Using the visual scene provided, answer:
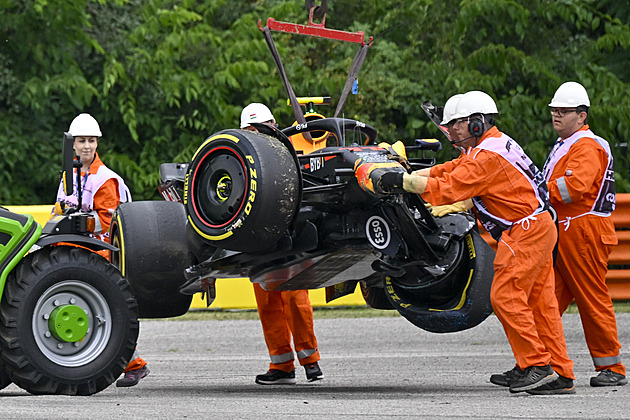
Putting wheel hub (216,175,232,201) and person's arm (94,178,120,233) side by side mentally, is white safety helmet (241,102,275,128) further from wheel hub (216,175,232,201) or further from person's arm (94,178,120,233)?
wheel hub (216,175,232,201)

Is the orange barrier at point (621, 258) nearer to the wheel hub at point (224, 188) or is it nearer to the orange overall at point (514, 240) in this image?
the orange overall at point (514, 240)

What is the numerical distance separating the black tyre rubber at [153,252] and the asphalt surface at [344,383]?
26.5 inches

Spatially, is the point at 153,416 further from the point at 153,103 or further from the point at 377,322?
the point at 153,103

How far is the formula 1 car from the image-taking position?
22.5 ft

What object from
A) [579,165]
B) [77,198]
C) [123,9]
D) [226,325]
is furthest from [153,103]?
[579,165]

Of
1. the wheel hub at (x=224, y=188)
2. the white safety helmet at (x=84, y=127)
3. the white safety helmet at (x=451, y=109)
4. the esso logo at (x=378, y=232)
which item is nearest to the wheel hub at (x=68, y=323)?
the wheel hub at (x=224, y=188)

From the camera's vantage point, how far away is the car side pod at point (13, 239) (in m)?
6.80

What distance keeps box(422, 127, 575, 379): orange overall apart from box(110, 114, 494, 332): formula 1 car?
0.35 m

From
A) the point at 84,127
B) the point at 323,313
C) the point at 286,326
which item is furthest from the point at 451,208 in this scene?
the point at 323,313

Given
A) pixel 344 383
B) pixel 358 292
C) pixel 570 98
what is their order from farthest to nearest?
pixel 358 292 < pixel 344 383 < pixel 570 98

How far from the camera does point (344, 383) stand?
8500 millimetres

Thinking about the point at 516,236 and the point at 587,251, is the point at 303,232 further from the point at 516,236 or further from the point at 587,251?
the point at 587,251

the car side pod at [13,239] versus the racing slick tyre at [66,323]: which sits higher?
the car side pod at [13,239]

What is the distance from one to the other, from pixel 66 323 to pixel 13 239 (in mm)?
582
